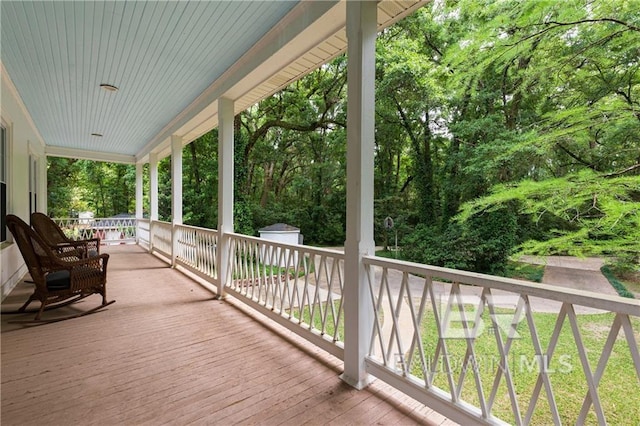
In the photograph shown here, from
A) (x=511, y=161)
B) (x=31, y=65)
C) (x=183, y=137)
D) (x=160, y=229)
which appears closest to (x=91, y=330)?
(x=31, y=65)

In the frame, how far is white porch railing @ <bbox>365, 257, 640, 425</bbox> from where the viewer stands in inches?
51.9

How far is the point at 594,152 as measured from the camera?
3.66m

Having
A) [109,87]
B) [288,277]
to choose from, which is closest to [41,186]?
[109,87]

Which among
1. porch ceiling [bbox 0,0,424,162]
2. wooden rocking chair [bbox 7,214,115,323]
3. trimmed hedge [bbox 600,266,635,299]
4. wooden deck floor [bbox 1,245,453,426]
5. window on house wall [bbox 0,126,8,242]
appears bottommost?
wooden deck floor [bbox 1,245,453,426]

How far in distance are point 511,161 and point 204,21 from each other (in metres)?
5.39

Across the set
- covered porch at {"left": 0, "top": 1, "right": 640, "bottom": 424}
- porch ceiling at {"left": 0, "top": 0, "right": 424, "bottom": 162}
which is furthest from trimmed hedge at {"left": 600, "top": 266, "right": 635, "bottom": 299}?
porch ceiling at {"left": 0, "top": 0, "right": 424, "bottom": 162}

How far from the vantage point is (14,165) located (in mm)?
4590

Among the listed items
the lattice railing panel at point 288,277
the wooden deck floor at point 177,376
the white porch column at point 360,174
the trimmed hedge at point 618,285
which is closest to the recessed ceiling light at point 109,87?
the lattice railing panel at point 288,277

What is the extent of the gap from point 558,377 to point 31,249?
5650 millimetres

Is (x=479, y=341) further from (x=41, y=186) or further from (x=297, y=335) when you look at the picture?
(x=41, y=186)

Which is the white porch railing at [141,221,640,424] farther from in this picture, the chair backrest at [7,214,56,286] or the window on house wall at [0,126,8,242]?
the window on house wall at [0,126,8,242]

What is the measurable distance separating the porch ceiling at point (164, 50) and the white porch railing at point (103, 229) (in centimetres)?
592

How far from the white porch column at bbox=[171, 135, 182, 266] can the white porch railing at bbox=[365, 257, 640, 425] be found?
4666mm

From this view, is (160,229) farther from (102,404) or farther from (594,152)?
(594,152)
